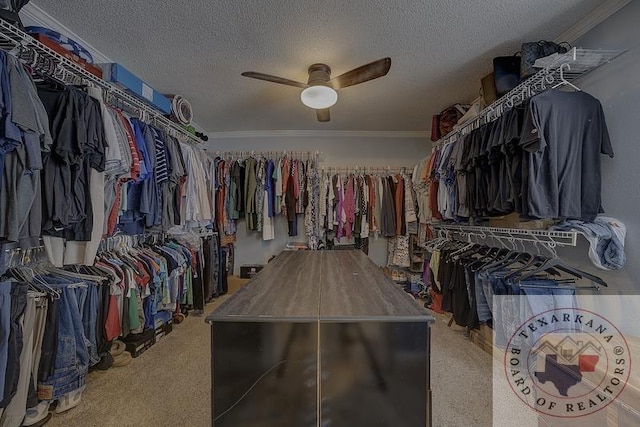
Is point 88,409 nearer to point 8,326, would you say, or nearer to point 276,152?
point 8,326

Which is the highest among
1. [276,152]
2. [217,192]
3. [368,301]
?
[276,152]

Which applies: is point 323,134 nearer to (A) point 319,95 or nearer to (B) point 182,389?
(A) point 319,95

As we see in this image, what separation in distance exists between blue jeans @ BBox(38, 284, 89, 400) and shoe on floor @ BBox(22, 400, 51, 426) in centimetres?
5

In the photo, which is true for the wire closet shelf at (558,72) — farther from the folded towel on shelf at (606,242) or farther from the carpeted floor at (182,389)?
the carpeted floor at (182,389)

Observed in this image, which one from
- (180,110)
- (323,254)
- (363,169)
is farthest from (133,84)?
(363,169)

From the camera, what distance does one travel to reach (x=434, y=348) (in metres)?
2.28

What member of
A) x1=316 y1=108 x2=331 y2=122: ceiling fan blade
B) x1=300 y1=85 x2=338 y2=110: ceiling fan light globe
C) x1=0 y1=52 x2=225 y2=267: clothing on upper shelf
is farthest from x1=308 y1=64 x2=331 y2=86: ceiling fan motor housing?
x1=0 y1=52 x2=225 y2=267: clothing on upper shelf

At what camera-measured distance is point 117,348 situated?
2092 mm

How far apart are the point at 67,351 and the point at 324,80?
2541 mm

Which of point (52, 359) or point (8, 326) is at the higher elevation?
point (8, 326)

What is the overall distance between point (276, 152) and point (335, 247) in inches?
66.8

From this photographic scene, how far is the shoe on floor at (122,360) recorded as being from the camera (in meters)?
2.00

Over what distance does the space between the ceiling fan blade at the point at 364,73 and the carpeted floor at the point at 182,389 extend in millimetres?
2235

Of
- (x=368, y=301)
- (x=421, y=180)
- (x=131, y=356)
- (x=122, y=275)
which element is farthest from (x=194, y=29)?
(x=421, y=180)
